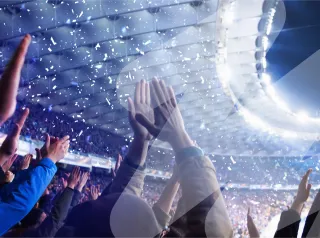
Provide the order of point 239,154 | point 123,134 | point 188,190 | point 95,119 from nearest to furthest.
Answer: point 188,190, point 95,119, point 123,134, point 239,154

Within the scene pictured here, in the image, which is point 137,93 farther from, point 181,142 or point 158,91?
point 181,142

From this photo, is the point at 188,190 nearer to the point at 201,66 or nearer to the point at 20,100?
the point at 201,66

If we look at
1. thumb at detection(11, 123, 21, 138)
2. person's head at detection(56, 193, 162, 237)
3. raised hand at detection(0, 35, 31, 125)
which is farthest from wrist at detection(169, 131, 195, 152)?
thumb at detection(11, 123, 21, 138)

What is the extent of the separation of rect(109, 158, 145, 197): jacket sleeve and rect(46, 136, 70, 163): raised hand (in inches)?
Answer: 18.5

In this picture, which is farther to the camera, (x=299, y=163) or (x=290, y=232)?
(x=299, y=163)

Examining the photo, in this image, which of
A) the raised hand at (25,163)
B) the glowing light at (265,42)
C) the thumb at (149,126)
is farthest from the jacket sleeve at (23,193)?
the glowing light at (265,42)

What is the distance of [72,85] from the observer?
17.6 metres

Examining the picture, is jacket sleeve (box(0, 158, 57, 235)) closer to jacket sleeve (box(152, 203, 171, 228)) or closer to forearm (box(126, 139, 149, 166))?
forearm (box(126, 139, 149, 166))

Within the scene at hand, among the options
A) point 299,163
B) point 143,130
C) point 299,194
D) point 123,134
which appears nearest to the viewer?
point 143,130

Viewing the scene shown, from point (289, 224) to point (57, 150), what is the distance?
1604 mm

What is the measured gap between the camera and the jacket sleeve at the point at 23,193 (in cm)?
210

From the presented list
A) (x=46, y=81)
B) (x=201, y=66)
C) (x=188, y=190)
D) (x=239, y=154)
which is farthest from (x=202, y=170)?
(x=239, y=154)

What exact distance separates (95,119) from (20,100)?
5.95m

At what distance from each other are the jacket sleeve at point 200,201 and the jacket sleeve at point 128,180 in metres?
0.58
